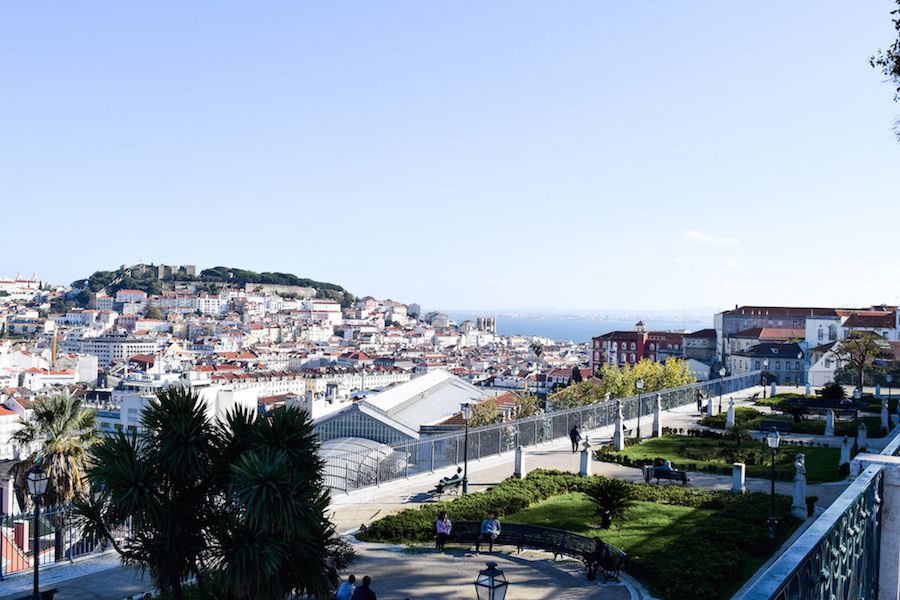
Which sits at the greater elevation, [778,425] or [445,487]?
[778,425]

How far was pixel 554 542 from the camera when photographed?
15406 mm

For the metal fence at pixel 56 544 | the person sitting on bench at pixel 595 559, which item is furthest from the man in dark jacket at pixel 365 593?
the metal fence at pixel 56 544

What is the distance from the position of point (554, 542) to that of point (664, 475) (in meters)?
7.26

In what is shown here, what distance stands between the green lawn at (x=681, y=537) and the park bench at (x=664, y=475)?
85.8 inches

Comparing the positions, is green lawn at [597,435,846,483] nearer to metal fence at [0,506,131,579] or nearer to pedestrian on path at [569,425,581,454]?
pedestrian on path at [569,425,581,454]

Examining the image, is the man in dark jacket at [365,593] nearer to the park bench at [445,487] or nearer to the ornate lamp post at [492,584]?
the ornate lamp post at [492,584]

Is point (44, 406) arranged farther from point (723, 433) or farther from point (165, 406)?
point (723, 433)

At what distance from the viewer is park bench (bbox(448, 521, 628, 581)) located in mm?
14227

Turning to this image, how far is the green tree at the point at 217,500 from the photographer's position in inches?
391

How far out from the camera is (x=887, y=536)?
486 centimetres

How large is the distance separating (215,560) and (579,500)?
1124 cm

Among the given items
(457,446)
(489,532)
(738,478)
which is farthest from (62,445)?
(738,478)

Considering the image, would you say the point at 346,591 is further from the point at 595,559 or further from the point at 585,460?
the point at 585,460

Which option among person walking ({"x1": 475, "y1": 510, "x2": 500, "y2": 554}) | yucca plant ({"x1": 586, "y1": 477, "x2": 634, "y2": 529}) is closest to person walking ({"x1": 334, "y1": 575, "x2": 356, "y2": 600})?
person walking ({"x1": 475, "y1": 510, "x2": 500, "y2": 554})
